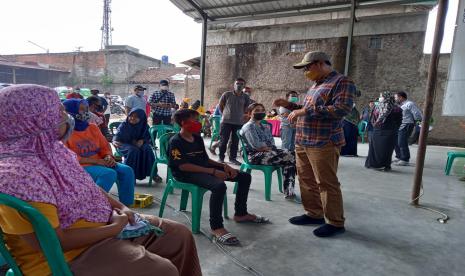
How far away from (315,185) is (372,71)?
27.9 feet

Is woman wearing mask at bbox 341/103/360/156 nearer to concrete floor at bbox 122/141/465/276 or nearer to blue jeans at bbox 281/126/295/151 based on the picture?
blue jeans at bbox 281/126/295/151

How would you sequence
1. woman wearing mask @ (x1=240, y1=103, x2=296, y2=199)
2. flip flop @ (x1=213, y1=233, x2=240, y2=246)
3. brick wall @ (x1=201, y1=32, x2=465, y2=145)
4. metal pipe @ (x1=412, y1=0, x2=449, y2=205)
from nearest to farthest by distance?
→ flip flop @ (x1=213, y1=233, x2=240, y2=246) → metal pipe @ (x1=412, y1=0, x2=449, y2=205) → woman wearing mask @ (x1=240, y1=103, x2=296, y2=199) → brick wall @ (x1=201, y1=32, x2=465, y2=145)

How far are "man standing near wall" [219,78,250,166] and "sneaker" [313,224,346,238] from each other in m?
3.16

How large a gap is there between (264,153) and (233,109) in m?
2.22

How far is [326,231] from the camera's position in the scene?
2.84m

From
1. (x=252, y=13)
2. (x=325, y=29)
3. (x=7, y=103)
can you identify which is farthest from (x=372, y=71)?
(x=7, y=103)

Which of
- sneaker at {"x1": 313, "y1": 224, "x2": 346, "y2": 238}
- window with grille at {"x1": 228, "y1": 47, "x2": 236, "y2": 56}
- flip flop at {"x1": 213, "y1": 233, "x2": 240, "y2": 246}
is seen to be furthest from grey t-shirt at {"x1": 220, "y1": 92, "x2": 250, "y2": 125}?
window with grille at {"x1": 228, "y1": 47, "x2": 236, "y2": 56}

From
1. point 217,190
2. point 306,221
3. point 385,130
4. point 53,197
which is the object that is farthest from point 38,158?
point 385,130

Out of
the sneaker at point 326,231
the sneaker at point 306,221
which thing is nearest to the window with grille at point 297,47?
the sneaker at point 306,221

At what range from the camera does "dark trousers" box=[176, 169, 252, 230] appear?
271 cm

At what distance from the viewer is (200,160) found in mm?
2998

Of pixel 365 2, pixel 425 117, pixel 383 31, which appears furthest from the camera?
pixel 383 31

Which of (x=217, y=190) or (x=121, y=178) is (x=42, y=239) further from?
(x=121, y=178)

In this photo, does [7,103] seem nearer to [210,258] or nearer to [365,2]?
[210,258]
